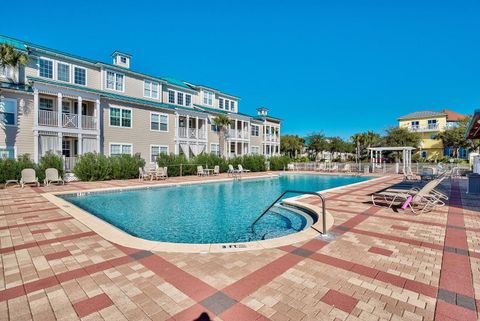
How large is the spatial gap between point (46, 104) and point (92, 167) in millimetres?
6009

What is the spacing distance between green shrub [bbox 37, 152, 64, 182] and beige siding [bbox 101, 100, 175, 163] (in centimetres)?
464

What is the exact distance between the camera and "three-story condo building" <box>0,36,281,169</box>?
16.5 meters

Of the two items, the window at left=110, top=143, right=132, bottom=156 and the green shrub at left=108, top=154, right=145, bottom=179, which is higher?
the window at left=110, top=143, right=132, bottom=156

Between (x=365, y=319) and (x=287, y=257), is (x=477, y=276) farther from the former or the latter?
(x=287, y=257)

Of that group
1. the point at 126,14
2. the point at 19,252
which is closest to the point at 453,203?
the point at 19,252

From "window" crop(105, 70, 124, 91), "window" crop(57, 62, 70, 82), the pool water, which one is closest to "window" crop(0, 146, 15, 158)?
"window" crop(57, 62, 70, 82)

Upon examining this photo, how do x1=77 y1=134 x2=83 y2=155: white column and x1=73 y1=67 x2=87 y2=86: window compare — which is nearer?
x1=77 y1=134 x2=83 y2=155: white column

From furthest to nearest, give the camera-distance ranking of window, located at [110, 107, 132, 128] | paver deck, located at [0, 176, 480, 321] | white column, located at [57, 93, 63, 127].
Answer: window, located at [110, 107, 132, 128] < white column, located at [57, 93, 63, 127] < paver deck, located at [0, 176, 480, 321]

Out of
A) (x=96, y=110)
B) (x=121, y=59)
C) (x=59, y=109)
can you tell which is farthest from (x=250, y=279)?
(x=121, y=59)

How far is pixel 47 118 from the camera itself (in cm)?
1727

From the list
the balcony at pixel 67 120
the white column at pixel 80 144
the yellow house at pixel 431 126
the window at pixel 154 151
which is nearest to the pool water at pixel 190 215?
the white column at pixel 80 144

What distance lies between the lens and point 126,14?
2217 cm

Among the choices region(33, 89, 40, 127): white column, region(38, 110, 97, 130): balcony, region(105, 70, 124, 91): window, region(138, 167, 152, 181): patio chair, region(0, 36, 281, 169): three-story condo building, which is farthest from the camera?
region(105, 70, 124, 91): window

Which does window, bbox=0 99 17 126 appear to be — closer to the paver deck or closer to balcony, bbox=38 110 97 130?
balcony, bbox=38 110 97 130
